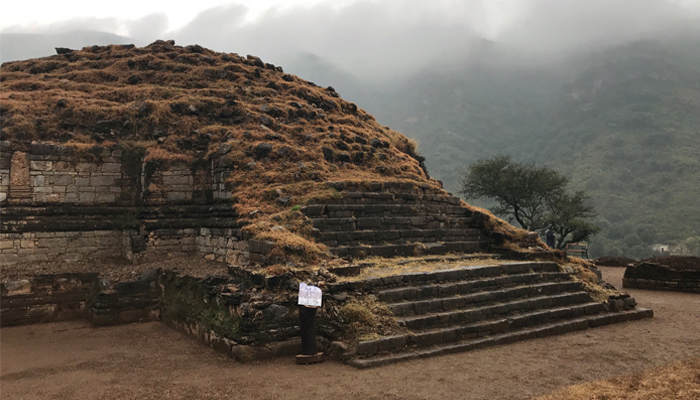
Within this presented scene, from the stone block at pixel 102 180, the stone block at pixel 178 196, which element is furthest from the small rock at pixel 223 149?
the stone block at pixel 102 180

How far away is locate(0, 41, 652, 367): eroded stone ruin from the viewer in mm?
8234

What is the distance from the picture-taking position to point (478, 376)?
6590 millimetres

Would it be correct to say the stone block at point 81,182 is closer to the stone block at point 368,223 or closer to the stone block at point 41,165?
the stone block at point 41,165

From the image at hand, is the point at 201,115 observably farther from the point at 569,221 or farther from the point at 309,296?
the point at 569,221

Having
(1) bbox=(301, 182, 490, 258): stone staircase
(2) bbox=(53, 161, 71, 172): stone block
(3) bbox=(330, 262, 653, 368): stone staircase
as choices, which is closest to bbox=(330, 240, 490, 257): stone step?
(1) bbox=(301, 182, 490, 258): stone staircase

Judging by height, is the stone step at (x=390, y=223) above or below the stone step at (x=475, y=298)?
above

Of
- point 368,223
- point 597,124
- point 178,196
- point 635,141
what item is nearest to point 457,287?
point 368,223

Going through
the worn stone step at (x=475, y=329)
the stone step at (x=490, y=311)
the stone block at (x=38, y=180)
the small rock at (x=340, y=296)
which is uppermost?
the stone block at (x=38, y=180)

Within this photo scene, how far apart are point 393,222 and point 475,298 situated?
3343 mm

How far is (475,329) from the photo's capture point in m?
8.30

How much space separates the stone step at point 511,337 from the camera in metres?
7.14

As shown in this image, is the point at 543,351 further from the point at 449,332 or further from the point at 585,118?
the point at 585,118

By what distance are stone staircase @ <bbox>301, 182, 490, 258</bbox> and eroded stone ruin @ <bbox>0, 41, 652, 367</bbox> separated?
5 centimetres

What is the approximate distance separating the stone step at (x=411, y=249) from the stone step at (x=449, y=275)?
149cm
